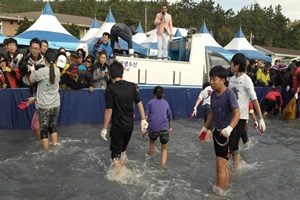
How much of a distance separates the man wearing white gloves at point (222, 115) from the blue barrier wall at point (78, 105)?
4577mm

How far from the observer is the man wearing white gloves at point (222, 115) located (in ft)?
13.4

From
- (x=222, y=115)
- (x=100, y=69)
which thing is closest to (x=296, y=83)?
(x=100, y=69)

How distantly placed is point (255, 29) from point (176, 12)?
15337mm

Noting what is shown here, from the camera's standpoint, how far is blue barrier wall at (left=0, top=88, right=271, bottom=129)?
23.6ft

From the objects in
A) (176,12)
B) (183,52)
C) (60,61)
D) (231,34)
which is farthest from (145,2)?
(60,61)

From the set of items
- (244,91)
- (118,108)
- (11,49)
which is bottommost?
(118,108)

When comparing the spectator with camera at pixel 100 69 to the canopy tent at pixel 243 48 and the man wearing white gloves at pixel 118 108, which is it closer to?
the man wearing white gloves at pixel 118 108

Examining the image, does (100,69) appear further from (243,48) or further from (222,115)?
(243,48)

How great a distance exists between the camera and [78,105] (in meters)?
8.09

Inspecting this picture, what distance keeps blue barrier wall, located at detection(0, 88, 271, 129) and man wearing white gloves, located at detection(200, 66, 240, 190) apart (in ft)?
15.0

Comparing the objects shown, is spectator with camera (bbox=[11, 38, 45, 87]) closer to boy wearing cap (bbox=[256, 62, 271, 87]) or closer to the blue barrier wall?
the blue barrier wall

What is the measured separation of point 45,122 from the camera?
5.64 meters

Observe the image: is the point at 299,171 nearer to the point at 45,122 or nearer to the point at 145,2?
the point at 45,122

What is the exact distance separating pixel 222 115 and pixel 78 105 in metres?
4.77
